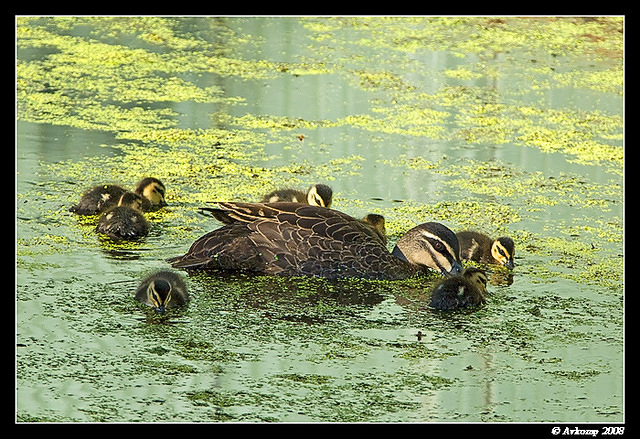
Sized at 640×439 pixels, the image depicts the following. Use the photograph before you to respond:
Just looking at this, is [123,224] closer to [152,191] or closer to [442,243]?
[152,191]

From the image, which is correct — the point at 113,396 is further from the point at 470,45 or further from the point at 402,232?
the point at 470,45

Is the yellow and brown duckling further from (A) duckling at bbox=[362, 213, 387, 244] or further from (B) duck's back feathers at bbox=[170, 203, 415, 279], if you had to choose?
(A) duckling at bbox=[362, 213, 387, 244]

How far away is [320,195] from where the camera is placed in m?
8.25

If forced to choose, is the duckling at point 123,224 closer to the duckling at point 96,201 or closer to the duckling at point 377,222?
the duckling at point 96,201

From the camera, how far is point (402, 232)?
26.6ft

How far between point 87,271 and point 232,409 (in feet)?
6.97

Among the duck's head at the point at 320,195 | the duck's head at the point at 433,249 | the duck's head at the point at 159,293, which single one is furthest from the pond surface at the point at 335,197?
the duck's head at the point at 320,195

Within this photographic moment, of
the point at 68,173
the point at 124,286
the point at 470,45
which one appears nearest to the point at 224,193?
the point at 68,173

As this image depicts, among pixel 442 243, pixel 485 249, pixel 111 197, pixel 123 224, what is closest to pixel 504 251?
pixel 485 249

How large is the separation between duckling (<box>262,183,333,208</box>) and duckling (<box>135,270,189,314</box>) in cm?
168

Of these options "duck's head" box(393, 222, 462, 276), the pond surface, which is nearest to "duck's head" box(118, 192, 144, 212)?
the pond surface

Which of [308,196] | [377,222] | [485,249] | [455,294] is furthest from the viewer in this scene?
[308,196]

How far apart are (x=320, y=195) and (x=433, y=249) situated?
46.4 inches

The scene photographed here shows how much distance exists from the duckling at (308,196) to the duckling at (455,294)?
1560 mm
